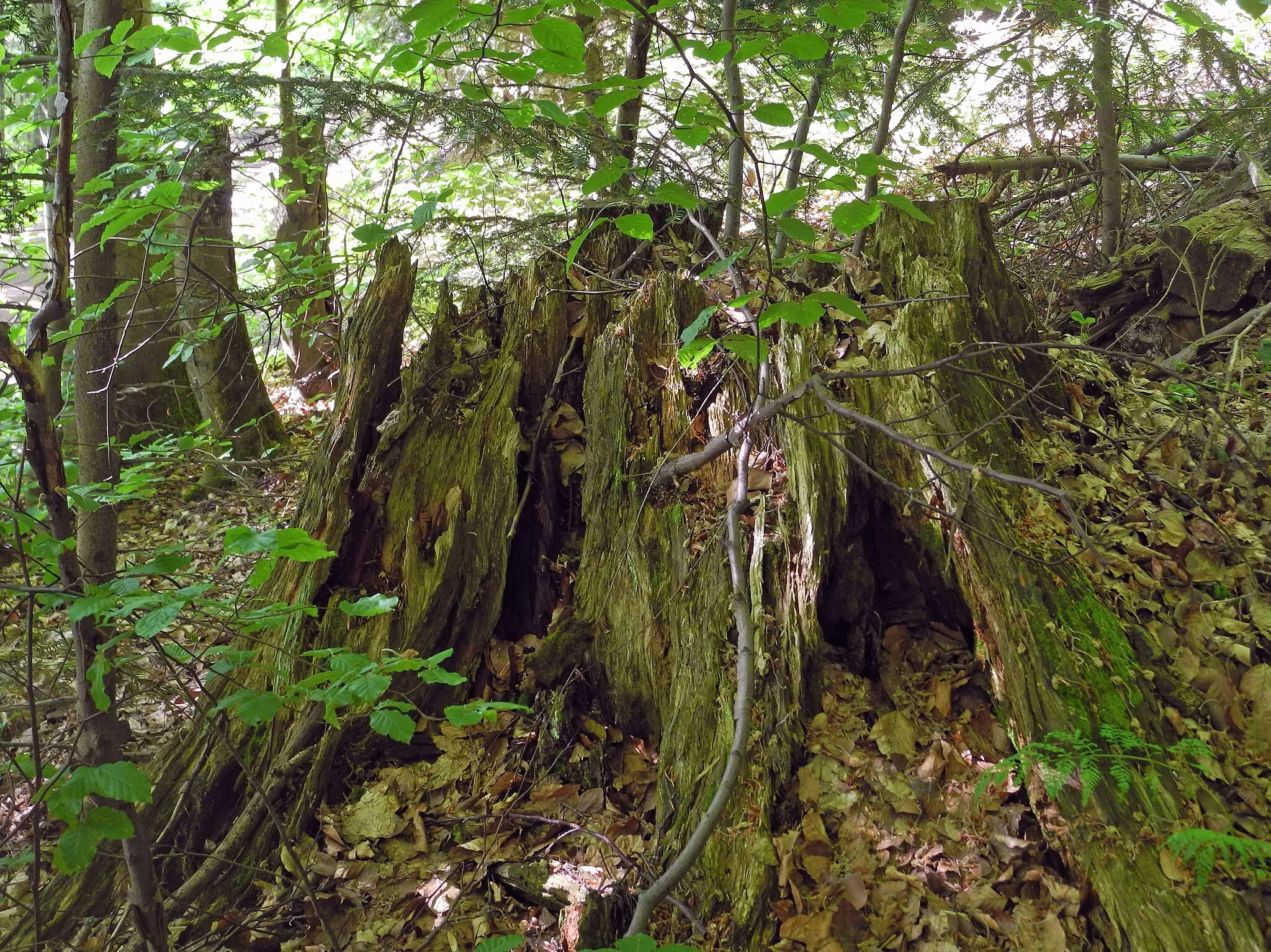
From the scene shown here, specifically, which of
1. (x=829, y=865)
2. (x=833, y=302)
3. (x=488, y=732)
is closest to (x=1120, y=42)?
(x=833, y=302)

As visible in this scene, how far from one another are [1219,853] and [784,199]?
2.41m

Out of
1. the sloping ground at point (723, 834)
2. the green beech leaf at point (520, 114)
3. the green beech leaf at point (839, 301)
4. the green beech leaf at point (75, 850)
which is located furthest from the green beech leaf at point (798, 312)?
the green beech leaf at point (75, 850)

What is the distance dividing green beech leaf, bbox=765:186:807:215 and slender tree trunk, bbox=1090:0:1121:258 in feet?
12.9

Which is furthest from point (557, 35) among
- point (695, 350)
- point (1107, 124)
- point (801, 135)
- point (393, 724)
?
point (1107, 124)

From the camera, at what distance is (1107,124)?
17.1ft

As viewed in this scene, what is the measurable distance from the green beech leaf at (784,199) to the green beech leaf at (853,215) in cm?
11

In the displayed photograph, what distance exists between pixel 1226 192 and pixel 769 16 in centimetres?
404

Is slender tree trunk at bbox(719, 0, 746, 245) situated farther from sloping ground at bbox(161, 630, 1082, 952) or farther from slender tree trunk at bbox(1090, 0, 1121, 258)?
sloping ground at bbox(161, 630, 1082, 952)

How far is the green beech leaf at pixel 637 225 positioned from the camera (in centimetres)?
236

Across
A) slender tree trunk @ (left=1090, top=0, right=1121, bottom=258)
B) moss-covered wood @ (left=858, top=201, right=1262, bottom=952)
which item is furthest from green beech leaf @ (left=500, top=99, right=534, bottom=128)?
slender tree trunk @ (left=1090, top=0, right=1121, bottom=258)

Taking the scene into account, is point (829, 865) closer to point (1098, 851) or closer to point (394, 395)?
point (1098, 851)

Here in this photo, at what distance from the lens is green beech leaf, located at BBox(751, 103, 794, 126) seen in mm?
1957

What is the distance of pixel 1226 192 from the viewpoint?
18.0 feet

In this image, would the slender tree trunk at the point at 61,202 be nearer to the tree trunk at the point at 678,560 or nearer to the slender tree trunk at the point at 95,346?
the slender tree trunk at the point at 95,346
